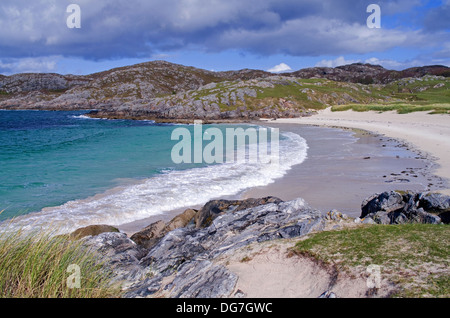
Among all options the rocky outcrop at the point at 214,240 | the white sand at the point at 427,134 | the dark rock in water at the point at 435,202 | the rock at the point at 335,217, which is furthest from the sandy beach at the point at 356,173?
the rock at the point at 335,217

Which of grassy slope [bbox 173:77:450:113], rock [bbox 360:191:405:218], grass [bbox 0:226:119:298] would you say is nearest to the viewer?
grass [bbox 0:226:119:298]

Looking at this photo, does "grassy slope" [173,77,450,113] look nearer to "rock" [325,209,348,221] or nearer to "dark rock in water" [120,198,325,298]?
"rock" [325,209,348,221]

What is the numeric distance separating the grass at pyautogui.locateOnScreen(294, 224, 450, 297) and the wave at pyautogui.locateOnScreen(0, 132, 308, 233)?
7358 millimetres

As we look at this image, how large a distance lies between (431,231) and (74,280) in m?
6.71

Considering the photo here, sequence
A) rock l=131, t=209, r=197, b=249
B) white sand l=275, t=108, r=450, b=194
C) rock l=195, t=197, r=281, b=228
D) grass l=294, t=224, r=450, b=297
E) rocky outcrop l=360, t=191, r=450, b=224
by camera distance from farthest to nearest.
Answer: white sand l=275, t=108, r=450, b=194
rock l=195, t=197, r=281, b=228
rock l=131, t=209, r=197, b=249
rocky outcrop l=360, t=191, r=450, b=224
grass l=294, t=224, r=450, b=297

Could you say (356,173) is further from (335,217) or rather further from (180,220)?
(180,220)

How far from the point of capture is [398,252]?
17.1 feet

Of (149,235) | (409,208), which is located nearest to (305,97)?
(409,208)

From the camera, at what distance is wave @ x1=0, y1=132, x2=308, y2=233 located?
11.6 m

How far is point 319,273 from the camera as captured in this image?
507 cm

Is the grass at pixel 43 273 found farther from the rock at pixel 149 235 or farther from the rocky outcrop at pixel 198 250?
the rock at pixel 149 235

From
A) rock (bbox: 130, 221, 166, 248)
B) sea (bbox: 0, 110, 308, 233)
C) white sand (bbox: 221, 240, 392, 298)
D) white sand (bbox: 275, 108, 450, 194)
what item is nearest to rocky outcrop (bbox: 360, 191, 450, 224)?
white sand (bbox: 275, 108, 450, 194)

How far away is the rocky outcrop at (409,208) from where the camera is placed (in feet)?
24.7

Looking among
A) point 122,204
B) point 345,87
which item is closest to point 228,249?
point 122,204
